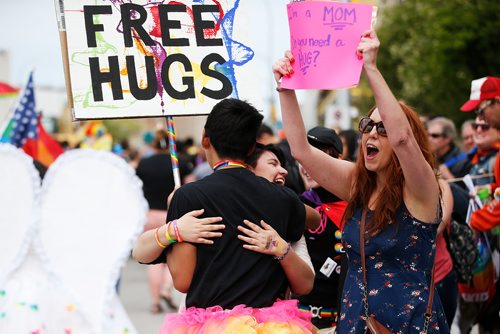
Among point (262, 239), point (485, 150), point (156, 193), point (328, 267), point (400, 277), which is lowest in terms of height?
point (156, 193)

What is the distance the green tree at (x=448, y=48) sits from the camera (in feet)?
53.1

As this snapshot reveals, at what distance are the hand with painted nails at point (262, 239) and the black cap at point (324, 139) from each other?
1.44 m

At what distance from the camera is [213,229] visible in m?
3.78

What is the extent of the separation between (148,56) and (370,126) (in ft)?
3.99

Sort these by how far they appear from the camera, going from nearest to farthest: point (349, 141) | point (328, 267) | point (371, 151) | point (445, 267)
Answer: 1. point (371, 151)
2. point (328, 267)
3. point (445, 267)
4. point (349, 141)

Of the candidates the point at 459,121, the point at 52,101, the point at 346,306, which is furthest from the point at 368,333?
the point at 52,101

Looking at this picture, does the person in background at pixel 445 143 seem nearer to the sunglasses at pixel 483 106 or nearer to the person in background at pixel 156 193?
the sunglasses at pixel 483 106

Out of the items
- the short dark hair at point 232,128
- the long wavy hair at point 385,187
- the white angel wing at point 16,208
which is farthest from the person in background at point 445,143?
the short dark hair at point 232,128

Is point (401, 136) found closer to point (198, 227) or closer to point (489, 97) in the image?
point (198, 227)

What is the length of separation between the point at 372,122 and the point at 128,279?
11.2m

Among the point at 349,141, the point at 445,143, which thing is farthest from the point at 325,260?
the point at 445,143

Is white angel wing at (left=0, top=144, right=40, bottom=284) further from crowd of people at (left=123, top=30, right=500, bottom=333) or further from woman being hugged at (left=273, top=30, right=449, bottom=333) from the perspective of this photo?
woman being hugged at (left=273, top=30, right=449, bottom=333)

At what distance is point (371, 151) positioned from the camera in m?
4.00

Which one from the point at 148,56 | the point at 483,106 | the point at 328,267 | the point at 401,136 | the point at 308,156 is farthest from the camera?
the point at 483,106
